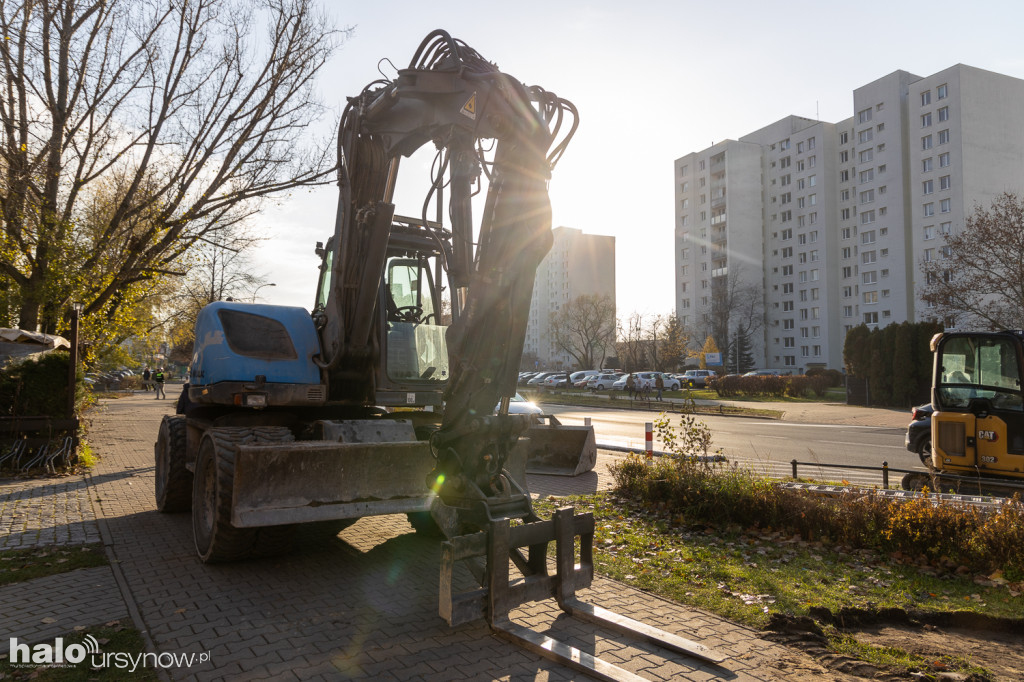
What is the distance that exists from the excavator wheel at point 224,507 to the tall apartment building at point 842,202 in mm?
59590

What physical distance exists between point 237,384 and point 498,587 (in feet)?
11.5

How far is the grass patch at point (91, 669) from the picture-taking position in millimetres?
3791

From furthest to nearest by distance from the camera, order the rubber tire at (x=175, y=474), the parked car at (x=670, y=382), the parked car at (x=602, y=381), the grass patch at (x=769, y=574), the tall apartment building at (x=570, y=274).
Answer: the tall apartment building at (x=570, y=274) → the parked car at (x=602, y=381) → the parked car at (x=670, y=382) → the rubber tire at (x=175, y=474) → the grass patch at (x=769, y=574)

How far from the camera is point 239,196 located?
637 inches

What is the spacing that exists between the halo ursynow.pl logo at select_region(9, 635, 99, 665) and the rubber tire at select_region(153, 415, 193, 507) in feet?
12.9

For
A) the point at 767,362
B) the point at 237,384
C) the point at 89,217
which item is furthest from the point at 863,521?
the point at 767,362

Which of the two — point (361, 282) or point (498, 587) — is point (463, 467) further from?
point (361, 282)

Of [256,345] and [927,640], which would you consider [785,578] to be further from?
[256,345]

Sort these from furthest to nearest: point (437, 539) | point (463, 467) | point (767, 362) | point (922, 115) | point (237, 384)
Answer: point (767, 362)
point (922, 115)
point (437, 539)
point (237, 384)
point (463, 467)

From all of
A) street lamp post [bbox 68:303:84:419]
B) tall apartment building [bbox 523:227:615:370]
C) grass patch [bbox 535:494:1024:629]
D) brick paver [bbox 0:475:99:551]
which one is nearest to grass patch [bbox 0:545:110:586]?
brick paver [bbox 0:475:99:551]

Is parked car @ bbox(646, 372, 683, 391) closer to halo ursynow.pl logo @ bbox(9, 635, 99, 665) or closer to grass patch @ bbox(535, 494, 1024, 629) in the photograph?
grass patch @ bbox(535, 494, 1024, 629)

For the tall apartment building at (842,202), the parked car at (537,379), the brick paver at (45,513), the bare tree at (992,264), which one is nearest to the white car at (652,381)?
the parked car at (537,379)

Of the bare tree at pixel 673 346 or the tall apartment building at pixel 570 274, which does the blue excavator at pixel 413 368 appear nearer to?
the bare tree at pixel 673 346

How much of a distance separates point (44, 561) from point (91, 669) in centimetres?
290
